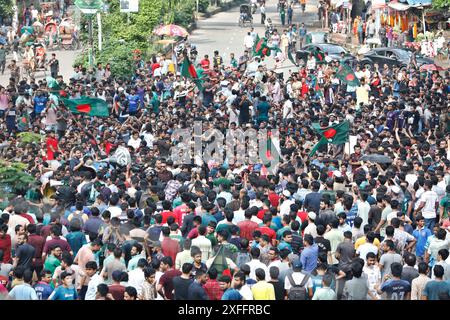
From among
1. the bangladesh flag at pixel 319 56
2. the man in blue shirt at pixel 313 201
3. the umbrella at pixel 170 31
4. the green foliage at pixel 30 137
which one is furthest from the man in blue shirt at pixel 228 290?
the umbrella at pixel 170 31

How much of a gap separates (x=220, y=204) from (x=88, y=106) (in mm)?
7506

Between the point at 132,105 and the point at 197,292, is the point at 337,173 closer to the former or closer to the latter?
the point at 197,292

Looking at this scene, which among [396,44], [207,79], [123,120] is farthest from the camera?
[396,44]

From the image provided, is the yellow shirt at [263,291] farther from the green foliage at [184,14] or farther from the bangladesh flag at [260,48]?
the green foliage at [184,14]

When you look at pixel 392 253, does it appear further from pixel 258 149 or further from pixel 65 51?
pixel 65 51

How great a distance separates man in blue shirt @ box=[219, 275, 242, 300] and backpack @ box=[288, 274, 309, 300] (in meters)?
0.72

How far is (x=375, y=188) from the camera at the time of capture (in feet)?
60.3

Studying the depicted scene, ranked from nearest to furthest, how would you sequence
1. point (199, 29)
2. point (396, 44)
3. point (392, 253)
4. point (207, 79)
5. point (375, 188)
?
point (392, 253) < point (375, 188) < point (207, 79) < point (396, 44) < point (199, 29)

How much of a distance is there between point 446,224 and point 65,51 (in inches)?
1083

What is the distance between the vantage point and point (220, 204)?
1727 cm

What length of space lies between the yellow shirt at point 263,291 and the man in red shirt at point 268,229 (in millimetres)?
1931

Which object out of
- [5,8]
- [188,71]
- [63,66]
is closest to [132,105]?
[188,71]
